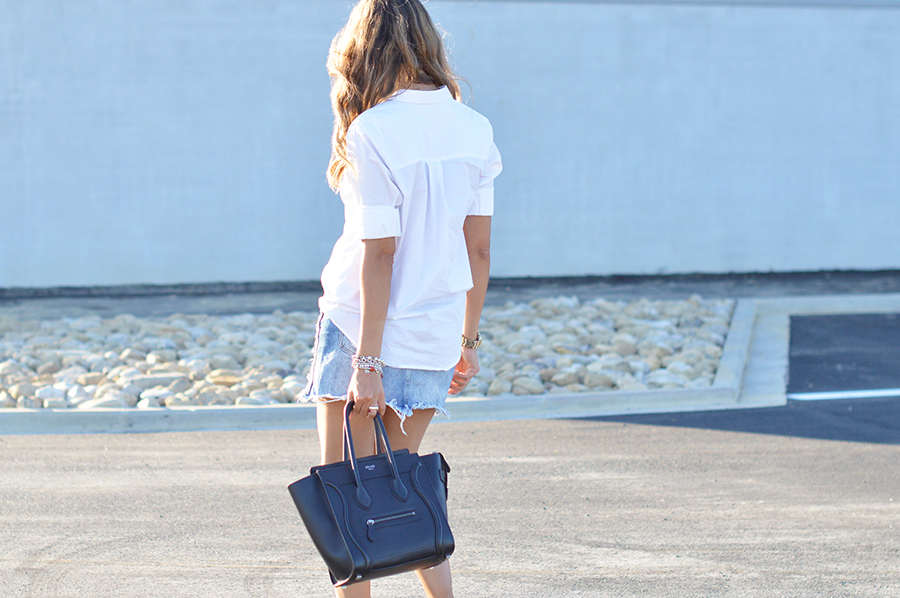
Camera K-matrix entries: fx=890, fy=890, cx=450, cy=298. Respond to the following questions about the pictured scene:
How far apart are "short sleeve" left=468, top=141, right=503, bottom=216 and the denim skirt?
0.46 m

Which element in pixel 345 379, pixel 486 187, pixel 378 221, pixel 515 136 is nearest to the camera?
pixel 378 221

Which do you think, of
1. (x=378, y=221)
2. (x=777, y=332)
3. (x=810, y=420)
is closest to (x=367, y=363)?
(x=378, y=221)

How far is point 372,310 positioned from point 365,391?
0.69 feet

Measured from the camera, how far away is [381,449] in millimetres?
2545

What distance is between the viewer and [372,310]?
7.32ft

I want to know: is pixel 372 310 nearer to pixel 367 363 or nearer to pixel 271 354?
pixel 367 363

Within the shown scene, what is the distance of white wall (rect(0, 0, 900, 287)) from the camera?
448 inches

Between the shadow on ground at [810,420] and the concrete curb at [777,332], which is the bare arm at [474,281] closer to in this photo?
the shadow on ground at [810,420]

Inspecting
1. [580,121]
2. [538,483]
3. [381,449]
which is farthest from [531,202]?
[381,449]

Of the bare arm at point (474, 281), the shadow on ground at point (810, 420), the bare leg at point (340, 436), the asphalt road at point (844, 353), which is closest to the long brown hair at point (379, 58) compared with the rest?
the bare arm at point (474, 281)

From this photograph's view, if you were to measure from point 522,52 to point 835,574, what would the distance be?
956 cm

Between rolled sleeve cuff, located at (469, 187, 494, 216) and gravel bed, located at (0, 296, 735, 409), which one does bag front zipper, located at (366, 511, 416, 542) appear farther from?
gravel bed, located at (0, 296, 735, 409)

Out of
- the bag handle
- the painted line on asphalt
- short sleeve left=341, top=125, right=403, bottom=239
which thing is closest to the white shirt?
short sleeve left=341, top=125, right=403, bottom=239

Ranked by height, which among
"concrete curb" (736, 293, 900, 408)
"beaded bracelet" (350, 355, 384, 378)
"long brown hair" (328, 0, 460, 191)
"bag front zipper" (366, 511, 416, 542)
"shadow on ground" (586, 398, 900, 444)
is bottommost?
"concrete curb" (736, 293, 900, 408)
